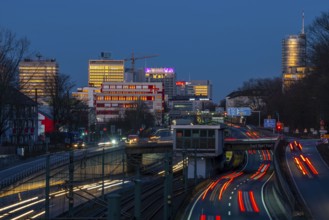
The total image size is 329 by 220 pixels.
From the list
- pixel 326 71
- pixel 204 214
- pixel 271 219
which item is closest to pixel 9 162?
pixel 204 214

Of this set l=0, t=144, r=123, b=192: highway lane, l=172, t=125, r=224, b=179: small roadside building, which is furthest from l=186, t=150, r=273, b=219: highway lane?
l=0, t=144, r=123, b=192: highway lane

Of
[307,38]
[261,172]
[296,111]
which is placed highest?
[307,38]

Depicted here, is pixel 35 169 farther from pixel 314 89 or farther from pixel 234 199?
pixel 314 89

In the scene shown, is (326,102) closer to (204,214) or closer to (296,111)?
(204,214)

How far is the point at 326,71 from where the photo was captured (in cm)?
6994

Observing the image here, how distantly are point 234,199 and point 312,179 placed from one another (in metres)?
9.50

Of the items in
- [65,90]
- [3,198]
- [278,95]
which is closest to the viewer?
[3,198]

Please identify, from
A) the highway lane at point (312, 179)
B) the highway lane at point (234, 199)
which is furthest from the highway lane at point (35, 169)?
the highway lane at point (312, 179)

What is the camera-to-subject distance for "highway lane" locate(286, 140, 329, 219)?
43.4m

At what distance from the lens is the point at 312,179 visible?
5881 centimetres

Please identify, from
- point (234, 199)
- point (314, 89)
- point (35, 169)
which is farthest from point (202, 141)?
point (35, 169)

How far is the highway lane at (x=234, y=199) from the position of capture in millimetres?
43969

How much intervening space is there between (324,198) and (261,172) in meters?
34.4

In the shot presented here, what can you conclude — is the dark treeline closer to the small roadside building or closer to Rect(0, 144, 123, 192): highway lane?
the small roadside building
